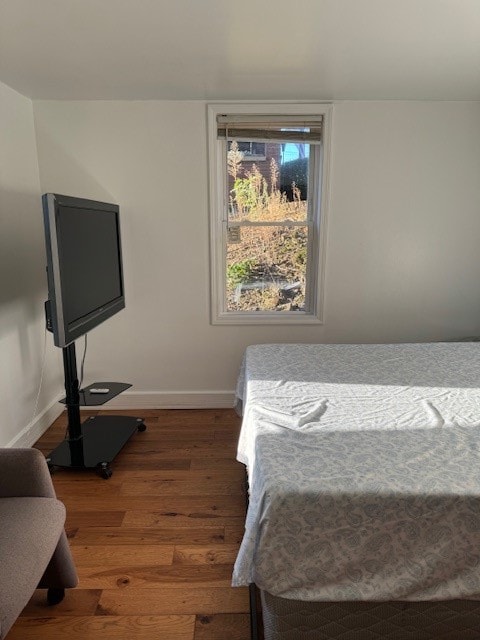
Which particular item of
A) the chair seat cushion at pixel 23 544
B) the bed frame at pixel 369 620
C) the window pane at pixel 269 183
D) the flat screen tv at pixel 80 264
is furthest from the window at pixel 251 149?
the bed frame at pixel 369 620

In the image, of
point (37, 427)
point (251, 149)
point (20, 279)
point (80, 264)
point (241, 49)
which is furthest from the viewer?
point (251, 149)

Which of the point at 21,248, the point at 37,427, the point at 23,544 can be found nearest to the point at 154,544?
the point at 23,544

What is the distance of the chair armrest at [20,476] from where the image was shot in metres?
1.52

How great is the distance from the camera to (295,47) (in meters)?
2.00

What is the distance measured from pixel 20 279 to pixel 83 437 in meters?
1.07

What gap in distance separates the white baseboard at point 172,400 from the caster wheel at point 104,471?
2.92 feet

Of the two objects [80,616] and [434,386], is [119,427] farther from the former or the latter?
[434,386]

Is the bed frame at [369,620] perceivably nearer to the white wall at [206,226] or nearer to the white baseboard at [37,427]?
the white baseboard at [37,427]

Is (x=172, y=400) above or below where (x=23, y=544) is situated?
below

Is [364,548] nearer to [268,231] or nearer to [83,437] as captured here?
[83,437]

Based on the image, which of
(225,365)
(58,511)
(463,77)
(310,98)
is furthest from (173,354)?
(463,77)

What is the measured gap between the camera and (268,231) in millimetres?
3131

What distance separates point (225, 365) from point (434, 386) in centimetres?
158

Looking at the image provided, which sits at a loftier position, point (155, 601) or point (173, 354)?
point (173, 354)
